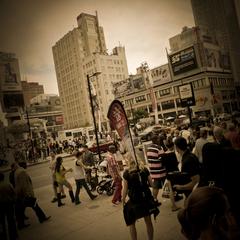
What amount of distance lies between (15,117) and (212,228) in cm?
5705

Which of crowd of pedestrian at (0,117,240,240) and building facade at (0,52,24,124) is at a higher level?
building facade at (0,52,24,124)

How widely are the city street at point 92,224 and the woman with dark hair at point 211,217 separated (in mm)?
4175

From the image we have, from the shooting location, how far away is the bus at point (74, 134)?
71312mm

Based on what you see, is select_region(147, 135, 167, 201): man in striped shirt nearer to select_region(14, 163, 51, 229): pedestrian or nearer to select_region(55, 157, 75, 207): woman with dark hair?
select_region(14, 163, 51, 229): pedestrian

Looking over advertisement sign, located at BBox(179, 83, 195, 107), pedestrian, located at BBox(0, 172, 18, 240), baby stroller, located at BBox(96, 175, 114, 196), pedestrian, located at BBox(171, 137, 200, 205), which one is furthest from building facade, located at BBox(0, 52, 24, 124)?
pedestrian, located at BBox(171, 137, 200, 205)

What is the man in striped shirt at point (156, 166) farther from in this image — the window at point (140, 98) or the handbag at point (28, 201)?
the window at point (140, 98)

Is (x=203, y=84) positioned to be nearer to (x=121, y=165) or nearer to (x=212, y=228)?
(x=121, y=165)

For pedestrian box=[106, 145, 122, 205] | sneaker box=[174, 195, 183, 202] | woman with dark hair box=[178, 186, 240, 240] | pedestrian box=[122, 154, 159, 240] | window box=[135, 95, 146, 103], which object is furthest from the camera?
window box=[135, 95, 146, 103]

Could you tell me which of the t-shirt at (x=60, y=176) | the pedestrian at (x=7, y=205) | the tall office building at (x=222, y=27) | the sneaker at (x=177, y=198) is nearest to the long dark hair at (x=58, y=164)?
the t-shirt at (x=60, y=176)

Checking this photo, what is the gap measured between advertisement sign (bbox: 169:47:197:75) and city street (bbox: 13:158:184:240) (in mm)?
78610

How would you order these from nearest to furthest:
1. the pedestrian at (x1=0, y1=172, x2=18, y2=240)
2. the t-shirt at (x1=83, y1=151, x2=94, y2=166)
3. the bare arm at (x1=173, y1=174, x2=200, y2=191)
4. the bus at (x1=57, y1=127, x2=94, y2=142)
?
the bare arm at (x1=173, y1=174, x2=200, y2=191) → the pedestrian at (x1=0, y1=172, x2=18, y2=240) → the t-shirt at (x1=83, y1=151, x2=94, y2=166) → the bus at (x1=57, y1=127, x2=94, y2=142)

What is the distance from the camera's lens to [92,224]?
7523 mm

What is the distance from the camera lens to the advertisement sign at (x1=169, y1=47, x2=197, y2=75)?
82.7 meters

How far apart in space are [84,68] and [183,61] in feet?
183
